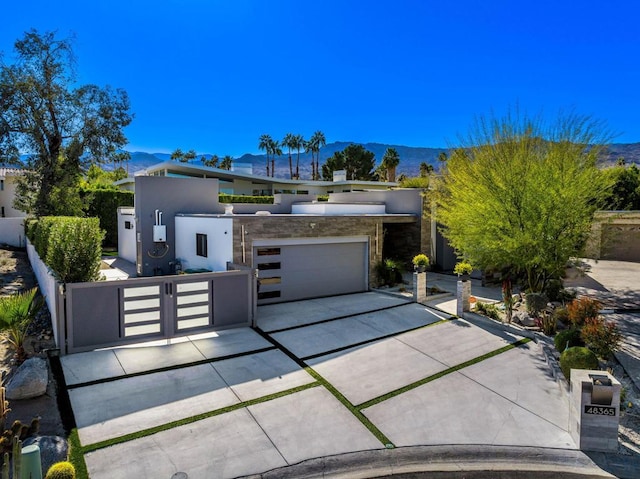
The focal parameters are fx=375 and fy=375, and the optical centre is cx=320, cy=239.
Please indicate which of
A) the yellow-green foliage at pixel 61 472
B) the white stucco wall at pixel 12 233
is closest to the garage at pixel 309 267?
the yellow-green foliage at pixel 61 472

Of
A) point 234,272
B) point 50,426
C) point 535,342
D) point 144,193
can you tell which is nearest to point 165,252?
point 144,193

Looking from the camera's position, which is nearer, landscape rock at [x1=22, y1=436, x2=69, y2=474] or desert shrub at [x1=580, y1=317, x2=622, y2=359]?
→ landscape rock at [x1=22, y1=436, x2=69, y2=474]

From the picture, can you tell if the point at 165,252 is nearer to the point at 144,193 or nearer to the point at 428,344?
the point at 144,193

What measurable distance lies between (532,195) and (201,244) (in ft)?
36.4

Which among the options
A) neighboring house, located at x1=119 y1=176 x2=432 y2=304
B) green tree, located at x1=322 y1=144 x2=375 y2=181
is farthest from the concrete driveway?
green tree, located at x1=322 y1=144 x2=375 y2=181

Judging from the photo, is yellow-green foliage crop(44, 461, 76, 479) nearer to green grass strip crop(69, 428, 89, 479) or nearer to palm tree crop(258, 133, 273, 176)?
green grass strip crop(69, 428, 89, 479)

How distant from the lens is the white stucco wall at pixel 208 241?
485 inches

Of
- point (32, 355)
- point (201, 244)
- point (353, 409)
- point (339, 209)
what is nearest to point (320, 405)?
point (353, 409)

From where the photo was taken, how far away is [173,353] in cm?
839

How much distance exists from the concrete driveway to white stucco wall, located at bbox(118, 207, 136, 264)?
40.0 feet

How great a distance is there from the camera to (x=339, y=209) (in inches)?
712

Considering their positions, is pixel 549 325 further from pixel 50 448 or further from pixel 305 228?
pixel 50 448

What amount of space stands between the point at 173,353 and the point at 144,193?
32.2 ft

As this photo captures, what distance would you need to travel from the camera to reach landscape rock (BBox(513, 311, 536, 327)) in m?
10.5
